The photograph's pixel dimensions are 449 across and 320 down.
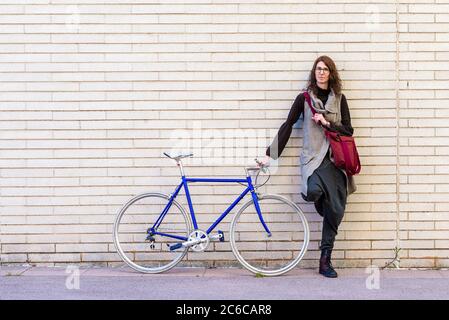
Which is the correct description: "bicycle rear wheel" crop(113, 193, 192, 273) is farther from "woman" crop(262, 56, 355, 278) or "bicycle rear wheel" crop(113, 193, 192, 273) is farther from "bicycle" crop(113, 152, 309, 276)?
"woman" crop(262, 56, 355, 278)

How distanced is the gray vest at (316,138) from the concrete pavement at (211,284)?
0.86m

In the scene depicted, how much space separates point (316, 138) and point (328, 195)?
1.81 feet

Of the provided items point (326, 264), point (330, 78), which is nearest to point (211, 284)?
point (326, 264)

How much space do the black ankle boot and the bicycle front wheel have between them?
1.02ft

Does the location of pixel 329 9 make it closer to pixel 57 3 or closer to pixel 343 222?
pixel 343 222

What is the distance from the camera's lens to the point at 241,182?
273 inches

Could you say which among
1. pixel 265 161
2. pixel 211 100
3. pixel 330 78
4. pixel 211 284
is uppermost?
pixel 330 78

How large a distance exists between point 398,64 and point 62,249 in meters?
3.75

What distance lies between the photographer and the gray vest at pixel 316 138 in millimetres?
6820

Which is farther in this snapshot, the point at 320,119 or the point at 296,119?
the point at 296,119

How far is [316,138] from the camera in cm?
688

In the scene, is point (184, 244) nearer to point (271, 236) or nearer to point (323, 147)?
point (271, 236)

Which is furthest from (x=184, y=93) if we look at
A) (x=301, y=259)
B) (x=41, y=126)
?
(x=301, y=259)

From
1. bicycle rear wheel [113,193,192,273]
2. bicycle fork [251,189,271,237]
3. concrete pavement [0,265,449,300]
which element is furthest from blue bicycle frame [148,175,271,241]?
concrete pavement [0,265,449,300]
